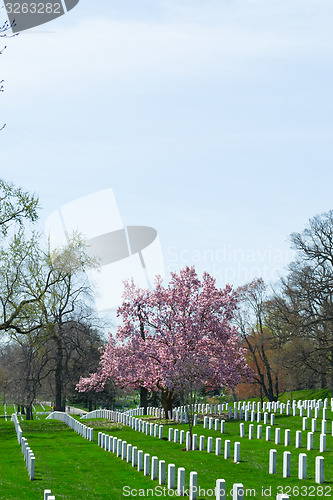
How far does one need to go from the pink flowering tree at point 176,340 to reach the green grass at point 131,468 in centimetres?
616

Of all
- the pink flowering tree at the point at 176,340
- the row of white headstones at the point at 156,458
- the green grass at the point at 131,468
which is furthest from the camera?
the pink flowering tree at the point at 176,340

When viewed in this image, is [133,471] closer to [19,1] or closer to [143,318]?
[19,1]

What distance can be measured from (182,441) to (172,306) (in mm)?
13331

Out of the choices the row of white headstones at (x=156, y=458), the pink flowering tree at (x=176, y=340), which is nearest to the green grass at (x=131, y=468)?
the row of white headstones at (x=156, y=458)

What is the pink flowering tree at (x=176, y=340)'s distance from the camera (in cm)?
3575

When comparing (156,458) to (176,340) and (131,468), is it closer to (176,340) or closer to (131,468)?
(131,468)

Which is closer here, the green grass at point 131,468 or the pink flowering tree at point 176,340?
the green grass at point 131,468

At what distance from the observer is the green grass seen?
15797 mm

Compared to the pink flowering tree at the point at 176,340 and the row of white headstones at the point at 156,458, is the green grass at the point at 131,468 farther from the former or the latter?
the pink flowering tree at the point at 176,340

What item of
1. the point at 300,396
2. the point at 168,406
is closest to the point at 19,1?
the point at 168,406

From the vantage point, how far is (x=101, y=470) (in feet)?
65.1

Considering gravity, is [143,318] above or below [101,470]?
above

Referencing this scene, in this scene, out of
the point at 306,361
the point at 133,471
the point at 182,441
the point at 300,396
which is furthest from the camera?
the point at 300,396

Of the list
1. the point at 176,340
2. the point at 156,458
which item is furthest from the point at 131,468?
the point at 176,340
